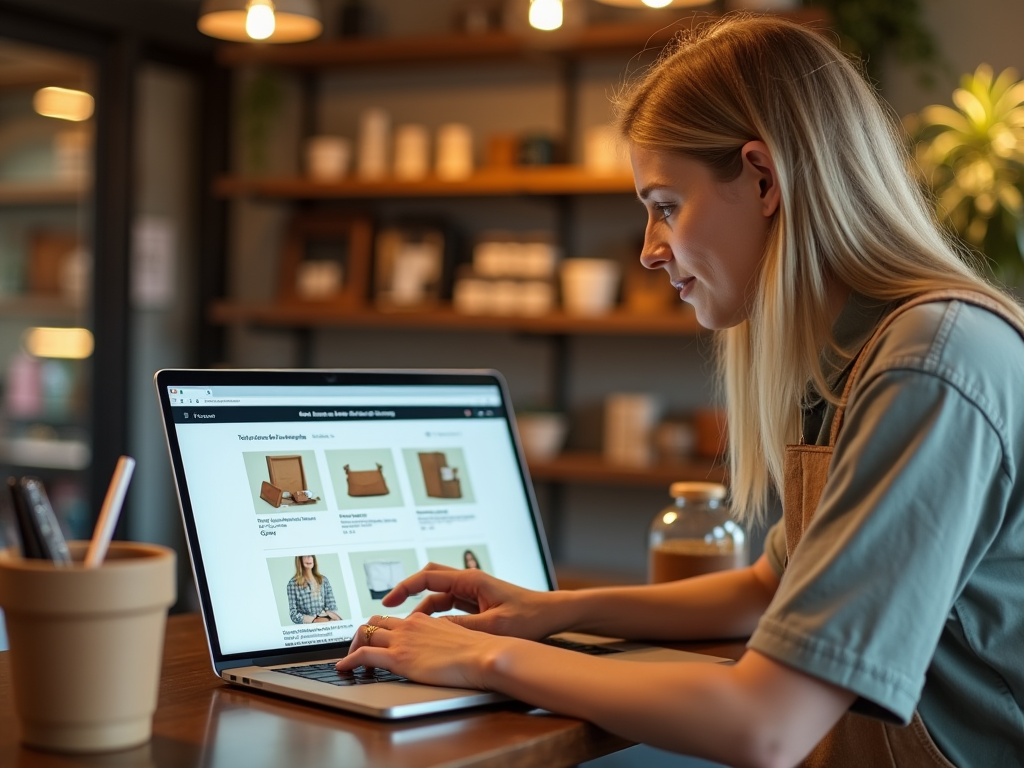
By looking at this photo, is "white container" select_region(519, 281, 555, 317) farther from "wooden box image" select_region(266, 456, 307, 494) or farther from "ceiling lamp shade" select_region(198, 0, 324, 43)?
"wooden box image" select_region(266, 456, 307, 494)

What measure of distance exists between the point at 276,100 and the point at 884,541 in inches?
151

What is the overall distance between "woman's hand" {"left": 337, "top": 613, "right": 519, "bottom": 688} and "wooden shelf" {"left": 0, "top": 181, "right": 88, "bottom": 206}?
373 cm

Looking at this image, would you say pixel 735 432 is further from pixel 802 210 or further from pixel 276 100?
pixel 276 100

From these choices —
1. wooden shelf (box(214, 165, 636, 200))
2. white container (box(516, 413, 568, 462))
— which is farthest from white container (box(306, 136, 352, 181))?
white container (box(516, 413, 568, 462))

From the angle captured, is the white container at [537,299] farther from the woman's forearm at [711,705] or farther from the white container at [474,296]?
the woman's forearm at [711,705]

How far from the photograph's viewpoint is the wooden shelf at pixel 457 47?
3.72 meters

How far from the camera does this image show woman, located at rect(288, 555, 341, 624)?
4.09 feet

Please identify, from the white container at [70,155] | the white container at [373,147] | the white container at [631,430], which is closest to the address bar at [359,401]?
the white container at [631,430]

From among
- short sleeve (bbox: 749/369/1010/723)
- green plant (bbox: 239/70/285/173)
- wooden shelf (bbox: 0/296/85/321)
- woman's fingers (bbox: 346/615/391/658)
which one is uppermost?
green plant (bbox: 239/70/285/173)

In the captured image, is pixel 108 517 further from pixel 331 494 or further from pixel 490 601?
pixel 490 601

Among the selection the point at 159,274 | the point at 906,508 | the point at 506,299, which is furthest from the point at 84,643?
the point at 159,274

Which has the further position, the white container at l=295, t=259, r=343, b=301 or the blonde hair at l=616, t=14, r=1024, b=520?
the white container at l=295, t=259, r=343, b=301

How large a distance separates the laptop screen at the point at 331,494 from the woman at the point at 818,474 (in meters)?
0.09

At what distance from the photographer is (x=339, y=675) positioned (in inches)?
45.4
